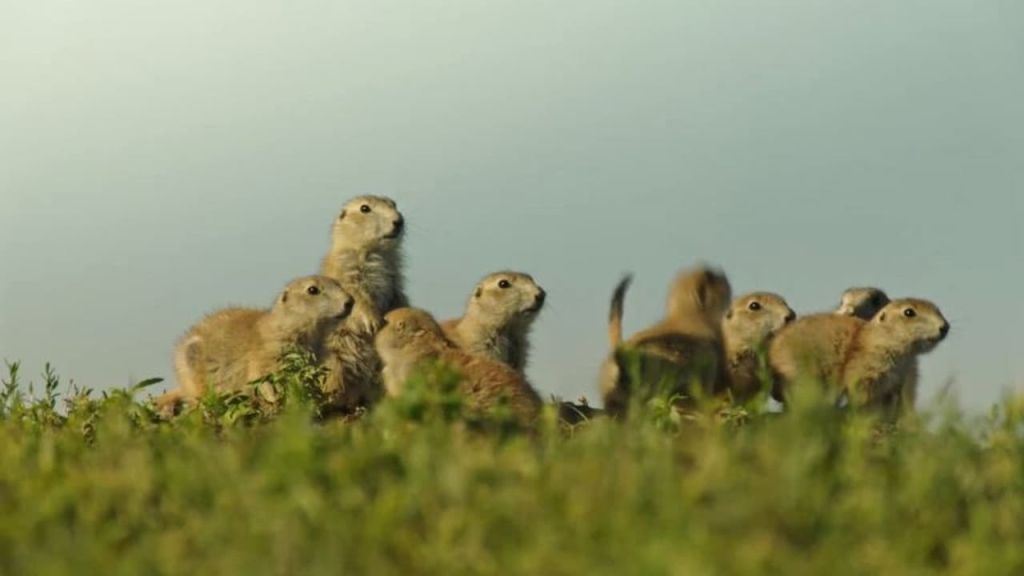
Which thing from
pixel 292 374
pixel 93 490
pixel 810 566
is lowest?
pixel 810 566

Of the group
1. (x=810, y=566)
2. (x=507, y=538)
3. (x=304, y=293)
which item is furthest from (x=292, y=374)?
(x=810, y=566)

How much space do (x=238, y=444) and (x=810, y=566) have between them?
3027 mm

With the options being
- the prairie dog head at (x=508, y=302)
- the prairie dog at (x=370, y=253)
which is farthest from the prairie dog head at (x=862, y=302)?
the prairie dog at (x=370, y=253)

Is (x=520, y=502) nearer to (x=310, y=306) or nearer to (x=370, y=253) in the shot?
(x=310, y=306)

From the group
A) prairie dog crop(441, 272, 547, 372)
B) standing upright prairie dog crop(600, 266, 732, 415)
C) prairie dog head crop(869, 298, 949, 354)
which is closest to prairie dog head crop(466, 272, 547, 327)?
prairie dog crop(441, 272, 547, 372)

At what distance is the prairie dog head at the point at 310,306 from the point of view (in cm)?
1266

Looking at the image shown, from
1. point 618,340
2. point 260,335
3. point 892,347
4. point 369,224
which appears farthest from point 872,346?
point 260,335

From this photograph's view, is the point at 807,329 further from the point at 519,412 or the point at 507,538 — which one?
the point at 507,538

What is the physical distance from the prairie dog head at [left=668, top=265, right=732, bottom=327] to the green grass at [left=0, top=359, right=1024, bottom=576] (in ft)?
18.2

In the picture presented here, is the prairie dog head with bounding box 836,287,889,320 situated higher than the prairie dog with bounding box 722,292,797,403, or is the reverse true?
the prairie dog head with bounding box 836,287,889,320

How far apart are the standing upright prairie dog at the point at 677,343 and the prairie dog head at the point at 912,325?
1.22 m

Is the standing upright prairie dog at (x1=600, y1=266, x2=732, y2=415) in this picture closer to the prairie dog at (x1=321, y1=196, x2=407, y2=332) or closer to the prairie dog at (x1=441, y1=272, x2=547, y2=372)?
the prairie dog at (x1=441, y1=272, x2=547, y2=372)

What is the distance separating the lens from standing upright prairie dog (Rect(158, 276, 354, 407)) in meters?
12.7

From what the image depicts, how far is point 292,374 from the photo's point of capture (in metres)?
11.6
